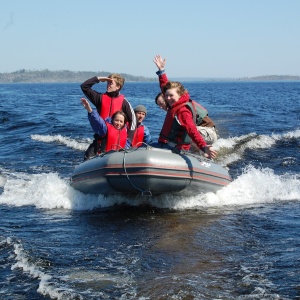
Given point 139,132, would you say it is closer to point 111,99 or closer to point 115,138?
point 115,138

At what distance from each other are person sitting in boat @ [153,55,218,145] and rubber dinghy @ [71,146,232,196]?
0.44m

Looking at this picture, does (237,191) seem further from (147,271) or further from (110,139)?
(147,271)

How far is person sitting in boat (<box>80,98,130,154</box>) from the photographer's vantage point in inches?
320

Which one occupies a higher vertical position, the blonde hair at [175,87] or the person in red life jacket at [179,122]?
the blonde hair at [175,87]

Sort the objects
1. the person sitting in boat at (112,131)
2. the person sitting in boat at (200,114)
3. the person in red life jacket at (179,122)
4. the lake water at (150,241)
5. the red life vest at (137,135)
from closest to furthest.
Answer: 1. the lake water at (150,241)
2. the person in red life jacket at (179,122)
3. the person sitting in boat at (112,131)
4. the person sitting in boat at (200,114)
5. the red life vest at (137,135)

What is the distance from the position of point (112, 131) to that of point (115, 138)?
0.12 metres

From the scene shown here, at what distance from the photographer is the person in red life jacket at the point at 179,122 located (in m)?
7.51

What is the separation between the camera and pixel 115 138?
8.38 metres

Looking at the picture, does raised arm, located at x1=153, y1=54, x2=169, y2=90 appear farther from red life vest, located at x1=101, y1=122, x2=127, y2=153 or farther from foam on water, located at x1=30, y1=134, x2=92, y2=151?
foam on water, located at x1=30, y1=134, x2=92, y2=151

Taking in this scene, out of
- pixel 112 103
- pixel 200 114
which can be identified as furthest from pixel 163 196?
pixel 112 103

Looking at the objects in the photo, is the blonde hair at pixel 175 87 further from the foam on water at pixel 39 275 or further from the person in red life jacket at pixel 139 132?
the foam on water at pixel 39 275

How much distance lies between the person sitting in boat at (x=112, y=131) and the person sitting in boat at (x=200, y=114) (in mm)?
659

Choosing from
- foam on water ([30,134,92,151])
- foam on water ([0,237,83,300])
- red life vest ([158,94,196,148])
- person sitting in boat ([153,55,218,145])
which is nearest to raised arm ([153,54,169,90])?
person sitting in boat ([153,55,218,145])

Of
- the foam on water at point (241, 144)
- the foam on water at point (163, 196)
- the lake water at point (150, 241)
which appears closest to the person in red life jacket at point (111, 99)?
the foam on water at point (163, 196)
